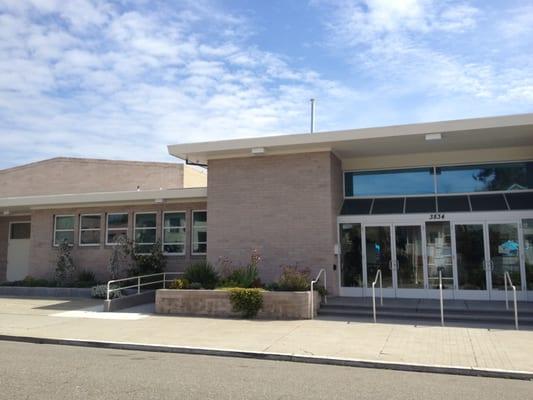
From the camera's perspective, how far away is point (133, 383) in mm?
6934

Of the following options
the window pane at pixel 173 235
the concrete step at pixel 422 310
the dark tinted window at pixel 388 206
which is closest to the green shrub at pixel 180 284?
the concrete step at pixel 422 310

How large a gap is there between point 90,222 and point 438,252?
14.0 meters

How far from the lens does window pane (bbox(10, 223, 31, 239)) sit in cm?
2439

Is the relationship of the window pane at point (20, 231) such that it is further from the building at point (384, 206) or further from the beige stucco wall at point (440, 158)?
the beige stucco wall at point (440, 158)

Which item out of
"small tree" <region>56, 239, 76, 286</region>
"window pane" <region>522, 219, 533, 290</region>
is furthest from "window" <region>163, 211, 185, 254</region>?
"window pane" <region>522, 219, 533, 290</region>

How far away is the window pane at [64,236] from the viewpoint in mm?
21617

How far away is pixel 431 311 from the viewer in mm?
13211

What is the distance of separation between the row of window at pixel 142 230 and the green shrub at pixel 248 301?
19.7ft

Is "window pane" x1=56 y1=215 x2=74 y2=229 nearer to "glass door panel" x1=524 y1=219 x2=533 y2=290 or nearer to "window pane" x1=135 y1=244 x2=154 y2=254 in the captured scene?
"window pane" x1=135 y1=244 x2=154 y2=254

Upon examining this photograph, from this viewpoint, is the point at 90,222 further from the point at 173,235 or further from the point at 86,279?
the point at 173,235

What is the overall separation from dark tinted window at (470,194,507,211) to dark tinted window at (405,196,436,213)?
1173mm

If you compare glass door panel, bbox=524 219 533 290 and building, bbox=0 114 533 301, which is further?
building, bbox=0 114 533 301

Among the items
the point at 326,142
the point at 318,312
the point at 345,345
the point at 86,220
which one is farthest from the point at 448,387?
the point at 86,220

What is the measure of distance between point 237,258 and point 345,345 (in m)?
7.35
